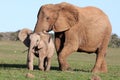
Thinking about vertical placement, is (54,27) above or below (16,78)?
above

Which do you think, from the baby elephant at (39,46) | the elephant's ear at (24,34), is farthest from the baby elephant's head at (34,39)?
the elephant's ear at (24,34)

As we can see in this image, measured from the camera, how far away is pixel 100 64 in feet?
60.1

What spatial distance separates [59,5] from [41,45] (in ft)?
7.33

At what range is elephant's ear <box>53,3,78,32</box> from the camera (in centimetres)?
1744

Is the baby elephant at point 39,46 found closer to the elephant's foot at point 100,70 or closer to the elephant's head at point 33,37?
the elephant's head at point 33,37

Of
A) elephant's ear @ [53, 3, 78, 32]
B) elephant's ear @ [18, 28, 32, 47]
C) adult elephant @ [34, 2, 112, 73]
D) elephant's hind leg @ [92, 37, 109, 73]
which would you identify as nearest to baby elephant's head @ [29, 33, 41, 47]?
elephant's ear @ [18, 28, 32, 47]

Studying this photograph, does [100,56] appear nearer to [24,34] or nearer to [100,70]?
[100,70]

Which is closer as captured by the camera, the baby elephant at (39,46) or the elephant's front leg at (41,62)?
the baby elephant at (39,46)

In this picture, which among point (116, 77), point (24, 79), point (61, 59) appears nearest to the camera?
point (24, 79)

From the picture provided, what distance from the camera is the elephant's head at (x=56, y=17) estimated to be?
17.1 m

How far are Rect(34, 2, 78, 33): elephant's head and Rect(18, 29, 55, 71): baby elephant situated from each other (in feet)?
1.44

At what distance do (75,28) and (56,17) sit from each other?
2.31 ft

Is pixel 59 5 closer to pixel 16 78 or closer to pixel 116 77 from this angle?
pixel 116 77

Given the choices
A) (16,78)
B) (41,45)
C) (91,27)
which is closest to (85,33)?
(91,27)
